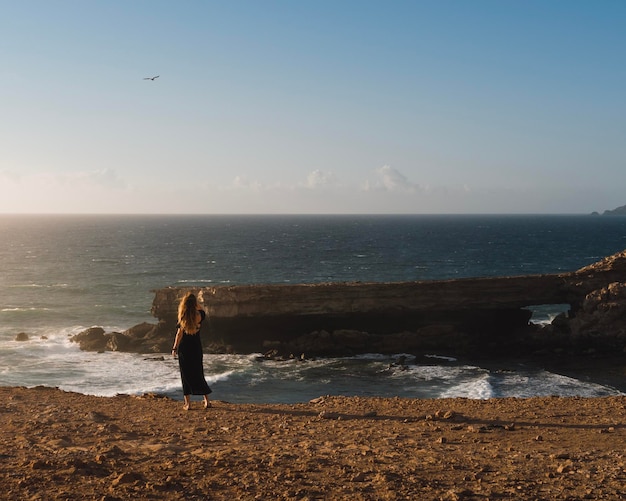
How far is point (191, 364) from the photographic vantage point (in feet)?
38.6

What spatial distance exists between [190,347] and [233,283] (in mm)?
46218

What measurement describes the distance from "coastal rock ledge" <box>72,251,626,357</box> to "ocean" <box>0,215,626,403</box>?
4.78ft

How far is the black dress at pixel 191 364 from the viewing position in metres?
11.6

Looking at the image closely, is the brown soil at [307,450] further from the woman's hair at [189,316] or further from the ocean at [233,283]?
the ocean at [233,283]

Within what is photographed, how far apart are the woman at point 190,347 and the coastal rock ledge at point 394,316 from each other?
1603 cm

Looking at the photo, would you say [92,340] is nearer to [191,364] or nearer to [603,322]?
[191,364]

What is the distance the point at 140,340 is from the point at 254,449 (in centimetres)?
2327

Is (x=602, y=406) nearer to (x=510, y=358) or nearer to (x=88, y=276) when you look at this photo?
(x=510, y=358)

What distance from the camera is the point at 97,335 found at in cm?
3125

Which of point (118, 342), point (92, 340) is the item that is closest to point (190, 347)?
point (118, 342)

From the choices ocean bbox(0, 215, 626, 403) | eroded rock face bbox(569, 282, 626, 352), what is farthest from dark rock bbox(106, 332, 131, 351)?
eroded rock face bbox(569, 282, 626, 352)

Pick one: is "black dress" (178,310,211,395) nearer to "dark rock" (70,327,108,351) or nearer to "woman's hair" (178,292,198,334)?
"woman's hair" (178,292,198,334)

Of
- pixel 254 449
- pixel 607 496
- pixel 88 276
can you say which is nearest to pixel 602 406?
pixel 607 496

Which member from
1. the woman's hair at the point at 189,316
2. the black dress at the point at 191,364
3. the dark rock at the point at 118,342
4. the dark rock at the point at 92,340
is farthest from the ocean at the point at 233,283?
the woman's hair at the point at 189,316
